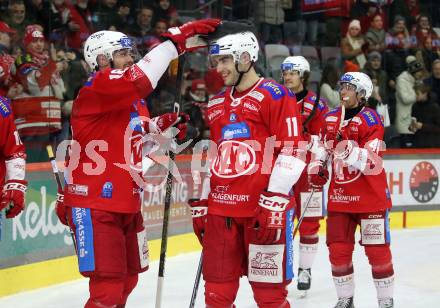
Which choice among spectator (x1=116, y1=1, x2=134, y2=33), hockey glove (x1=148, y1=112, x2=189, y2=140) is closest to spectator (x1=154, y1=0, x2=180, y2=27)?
spectator (x1=116, y1=1, x2=134, y2=33)

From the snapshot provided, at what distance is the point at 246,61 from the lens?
397cm

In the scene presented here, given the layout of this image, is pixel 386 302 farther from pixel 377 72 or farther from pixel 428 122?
pixel 377 72

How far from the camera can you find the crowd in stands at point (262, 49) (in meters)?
→ 7.68

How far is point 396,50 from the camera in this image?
38.4 ft

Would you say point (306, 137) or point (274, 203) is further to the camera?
point (306, 137)

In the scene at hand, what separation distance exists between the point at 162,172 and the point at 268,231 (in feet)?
13.5

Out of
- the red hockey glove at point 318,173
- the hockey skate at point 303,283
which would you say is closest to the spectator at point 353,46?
the hockey skate at point 303,283

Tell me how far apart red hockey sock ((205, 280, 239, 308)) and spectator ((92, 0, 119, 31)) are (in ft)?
17.8

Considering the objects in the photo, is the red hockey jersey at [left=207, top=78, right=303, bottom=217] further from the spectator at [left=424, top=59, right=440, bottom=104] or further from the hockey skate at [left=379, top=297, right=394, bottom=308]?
the spectator at [left=424, top=59, right=440, bottom=104]

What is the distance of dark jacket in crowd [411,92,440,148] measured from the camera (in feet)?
35.6

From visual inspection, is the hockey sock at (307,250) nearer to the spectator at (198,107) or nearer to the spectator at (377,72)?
the spectator at (198,107)

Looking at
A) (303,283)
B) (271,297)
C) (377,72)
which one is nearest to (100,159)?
(271,297)

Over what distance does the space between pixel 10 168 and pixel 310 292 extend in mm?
2627

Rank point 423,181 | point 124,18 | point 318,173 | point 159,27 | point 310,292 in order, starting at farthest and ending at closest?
point 423,181 < point 159,27 < point 124,18 < point 310,292 < point 318,173
